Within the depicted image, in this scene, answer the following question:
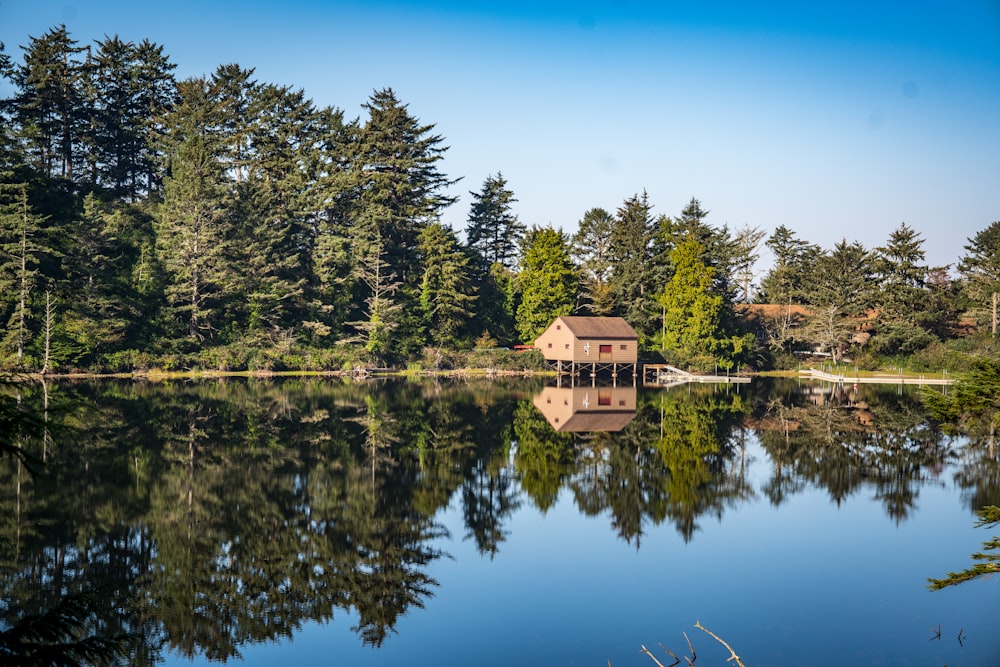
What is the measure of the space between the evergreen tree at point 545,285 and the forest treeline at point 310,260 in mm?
168

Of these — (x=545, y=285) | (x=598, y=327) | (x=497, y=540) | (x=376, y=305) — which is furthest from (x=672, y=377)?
(x=497, y=540)

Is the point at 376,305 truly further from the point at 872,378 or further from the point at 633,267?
the point at 872,378

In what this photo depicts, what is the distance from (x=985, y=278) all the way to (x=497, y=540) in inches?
2721

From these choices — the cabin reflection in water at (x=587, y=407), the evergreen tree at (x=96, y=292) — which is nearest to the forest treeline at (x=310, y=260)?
the evergreen tree at (x=96, y=292)

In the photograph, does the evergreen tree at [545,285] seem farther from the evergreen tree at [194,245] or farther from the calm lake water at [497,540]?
the calm lake water at [497,540]

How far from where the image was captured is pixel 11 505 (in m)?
20.7

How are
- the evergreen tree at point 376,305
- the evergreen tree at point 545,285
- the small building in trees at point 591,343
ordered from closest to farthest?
the evergreen tree at point 376,305 < the small building in trees at point 591,343 < the evergreen tree at point 545,285

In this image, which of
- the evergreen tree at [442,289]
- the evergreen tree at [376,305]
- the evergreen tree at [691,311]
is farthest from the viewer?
the evergreen tree at [691,311]

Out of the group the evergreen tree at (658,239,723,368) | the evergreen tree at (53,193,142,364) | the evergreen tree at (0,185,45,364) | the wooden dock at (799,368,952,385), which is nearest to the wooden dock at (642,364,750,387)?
the evergreen tree at (658,239,723,368)

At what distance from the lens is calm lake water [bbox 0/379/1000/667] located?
14.4 m

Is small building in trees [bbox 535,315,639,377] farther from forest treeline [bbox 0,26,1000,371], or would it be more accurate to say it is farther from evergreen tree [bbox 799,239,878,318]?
evergreen tree [bbox 799,239,878,318]

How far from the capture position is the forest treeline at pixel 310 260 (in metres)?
59.3

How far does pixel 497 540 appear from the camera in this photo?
68.0 feet

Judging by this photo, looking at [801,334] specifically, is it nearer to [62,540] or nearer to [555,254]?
[555,254]
